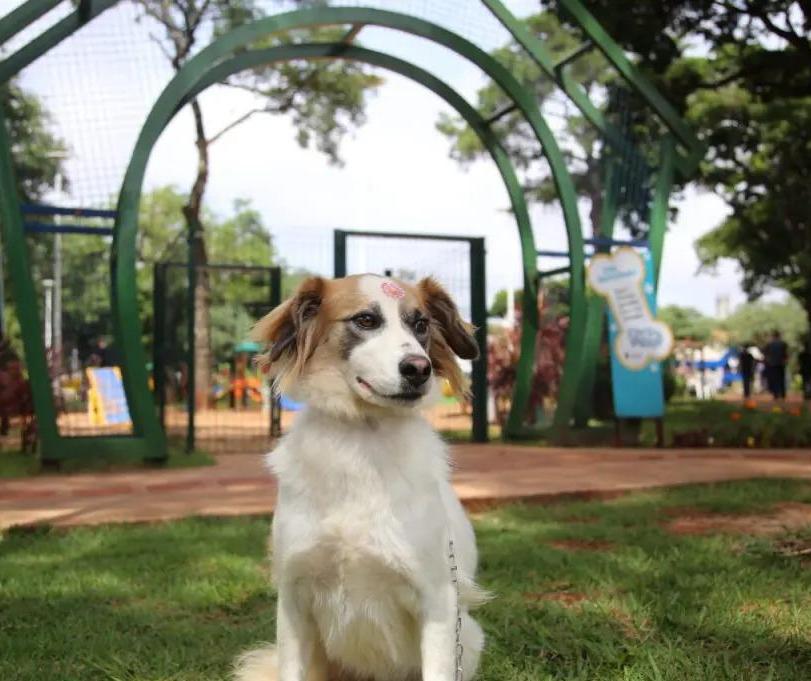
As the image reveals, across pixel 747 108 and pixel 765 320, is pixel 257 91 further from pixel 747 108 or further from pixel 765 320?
pixel 765 320

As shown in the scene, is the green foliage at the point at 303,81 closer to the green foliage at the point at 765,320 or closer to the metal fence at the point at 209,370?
the metal fence at the point at 209,370

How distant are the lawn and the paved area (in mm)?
502

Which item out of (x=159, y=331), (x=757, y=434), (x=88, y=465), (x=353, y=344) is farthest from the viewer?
(x=757, y=434)

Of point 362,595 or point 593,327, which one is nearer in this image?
point 362,595

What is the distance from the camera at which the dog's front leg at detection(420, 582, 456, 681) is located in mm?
2240

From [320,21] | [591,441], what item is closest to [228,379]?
[591,441]

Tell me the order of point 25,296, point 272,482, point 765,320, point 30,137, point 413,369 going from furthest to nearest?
1. point 765,320
2. point 30,137
3. point 25,296
4. point 272,482
5. point 413,369

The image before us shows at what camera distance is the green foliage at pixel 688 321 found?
63375 mm

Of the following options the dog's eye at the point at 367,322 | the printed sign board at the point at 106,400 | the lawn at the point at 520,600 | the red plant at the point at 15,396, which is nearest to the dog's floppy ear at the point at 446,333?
the dog's eye at the point at 367,322

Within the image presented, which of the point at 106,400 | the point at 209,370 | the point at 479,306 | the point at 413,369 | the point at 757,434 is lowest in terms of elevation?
the point at 757,434

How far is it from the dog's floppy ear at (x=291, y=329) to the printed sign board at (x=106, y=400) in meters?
10.1

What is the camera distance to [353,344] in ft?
7.68

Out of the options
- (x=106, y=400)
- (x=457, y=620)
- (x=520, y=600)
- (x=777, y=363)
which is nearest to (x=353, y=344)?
(x=457, y=620)

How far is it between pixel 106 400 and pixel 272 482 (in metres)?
6.07
